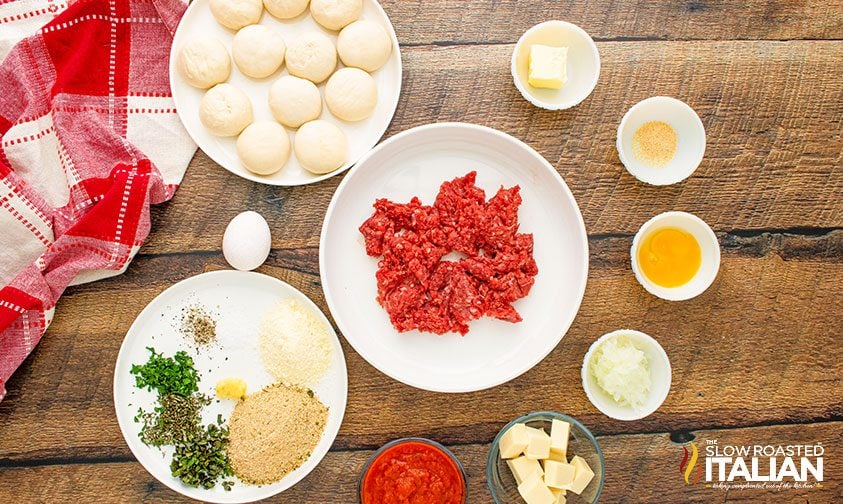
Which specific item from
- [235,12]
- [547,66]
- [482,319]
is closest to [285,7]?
[235,12]

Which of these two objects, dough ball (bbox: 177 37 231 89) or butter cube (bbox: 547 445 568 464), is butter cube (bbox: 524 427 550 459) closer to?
butter cube (bbox: 547 445 568 464)

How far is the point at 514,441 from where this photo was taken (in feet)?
6.77

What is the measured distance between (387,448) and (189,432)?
0.64 m

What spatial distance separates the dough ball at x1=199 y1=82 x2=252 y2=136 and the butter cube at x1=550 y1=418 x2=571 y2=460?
1.38 meters

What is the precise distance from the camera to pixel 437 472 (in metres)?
2.12

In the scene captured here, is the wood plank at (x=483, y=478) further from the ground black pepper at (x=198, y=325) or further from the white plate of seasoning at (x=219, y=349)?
the ground black pepper at (x=198, y=325)

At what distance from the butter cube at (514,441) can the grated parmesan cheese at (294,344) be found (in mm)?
621

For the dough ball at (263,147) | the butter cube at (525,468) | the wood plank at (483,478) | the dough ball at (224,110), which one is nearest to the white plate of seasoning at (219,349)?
the wood plank at (483,478)

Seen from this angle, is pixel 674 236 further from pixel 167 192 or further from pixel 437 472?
pixel 167 192

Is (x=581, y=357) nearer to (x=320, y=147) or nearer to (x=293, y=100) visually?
(x=320, y=147)

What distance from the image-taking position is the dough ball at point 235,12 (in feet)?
6.79

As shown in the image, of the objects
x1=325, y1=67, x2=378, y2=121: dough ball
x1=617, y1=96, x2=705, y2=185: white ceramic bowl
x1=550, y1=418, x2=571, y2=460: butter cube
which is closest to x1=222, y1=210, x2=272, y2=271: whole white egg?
x1=325, y1=67, x2=378, y2=121: dough ball

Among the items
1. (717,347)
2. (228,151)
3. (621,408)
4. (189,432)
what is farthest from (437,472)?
(228,151)

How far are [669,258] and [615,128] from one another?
1.55 feet
